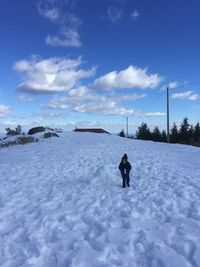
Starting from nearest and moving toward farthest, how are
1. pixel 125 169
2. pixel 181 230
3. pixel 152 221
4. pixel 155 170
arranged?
pixel 181 230 → pixel 152 221 → pixel 125 169 → pixel 155 170

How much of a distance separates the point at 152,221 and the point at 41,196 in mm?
4126

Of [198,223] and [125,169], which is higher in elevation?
[125,169]

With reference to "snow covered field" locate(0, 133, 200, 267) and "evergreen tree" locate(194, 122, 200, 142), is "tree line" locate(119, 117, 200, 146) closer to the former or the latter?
"evergreen tree" locate(194, 122, 200, 142)

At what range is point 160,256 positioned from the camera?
213 inches

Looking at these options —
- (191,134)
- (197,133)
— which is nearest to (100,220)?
(191,134)

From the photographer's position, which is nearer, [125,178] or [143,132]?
[125,178]

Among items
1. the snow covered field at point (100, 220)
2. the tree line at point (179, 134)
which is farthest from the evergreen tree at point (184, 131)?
the snow covered field at point (100, 220)

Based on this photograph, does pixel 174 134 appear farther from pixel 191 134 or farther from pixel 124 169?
pixel 124 169

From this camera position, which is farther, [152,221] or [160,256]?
[152,221]

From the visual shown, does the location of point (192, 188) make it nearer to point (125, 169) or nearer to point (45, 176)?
point (125, 169)

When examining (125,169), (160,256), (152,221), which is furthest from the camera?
(125,169)

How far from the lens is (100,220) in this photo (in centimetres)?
735

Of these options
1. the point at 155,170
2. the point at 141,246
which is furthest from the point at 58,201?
the point at 155,170

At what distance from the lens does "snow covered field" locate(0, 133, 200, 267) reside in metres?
5.54
